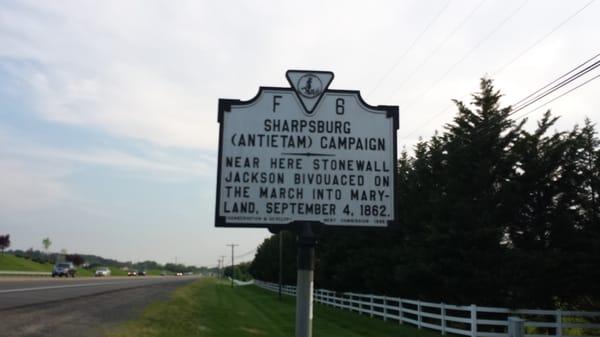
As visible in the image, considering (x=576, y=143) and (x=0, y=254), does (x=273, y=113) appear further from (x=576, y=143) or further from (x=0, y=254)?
(x=0, y=254)

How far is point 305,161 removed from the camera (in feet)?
17.6

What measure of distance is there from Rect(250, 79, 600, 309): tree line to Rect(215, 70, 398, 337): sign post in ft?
50.1

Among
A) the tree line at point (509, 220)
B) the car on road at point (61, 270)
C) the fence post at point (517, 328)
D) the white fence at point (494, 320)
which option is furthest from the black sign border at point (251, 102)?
the car on road at point (61, 270)

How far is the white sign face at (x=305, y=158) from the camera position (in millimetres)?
5312

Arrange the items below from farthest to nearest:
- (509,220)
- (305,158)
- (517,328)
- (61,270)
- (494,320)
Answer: (61,270) < (509,220) < (494,320) < (305,158) < (517,328)

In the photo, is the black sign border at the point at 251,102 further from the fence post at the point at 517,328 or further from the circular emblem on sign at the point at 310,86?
the fence post at the point at 517,328

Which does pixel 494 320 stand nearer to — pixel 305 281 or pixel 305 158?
pixel 305 281

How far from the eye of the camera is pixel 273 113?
5.43m

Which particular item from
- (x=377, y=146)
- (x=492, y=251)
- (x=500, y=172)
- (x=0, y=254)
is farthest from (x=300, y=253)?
(x=0, y=254)

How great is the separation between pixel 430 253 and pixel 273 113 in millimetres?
19068

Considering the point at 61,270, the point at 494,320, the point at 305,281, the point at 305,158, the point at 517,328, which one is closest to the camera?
the point at 517,328

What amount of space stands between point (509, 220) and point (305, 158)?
19.8 m

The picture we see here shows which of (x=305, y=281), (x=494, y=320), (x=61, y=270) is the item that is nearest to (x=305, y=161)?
(x=305, y=281)

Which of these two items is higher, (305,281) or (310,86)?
(310,86)
